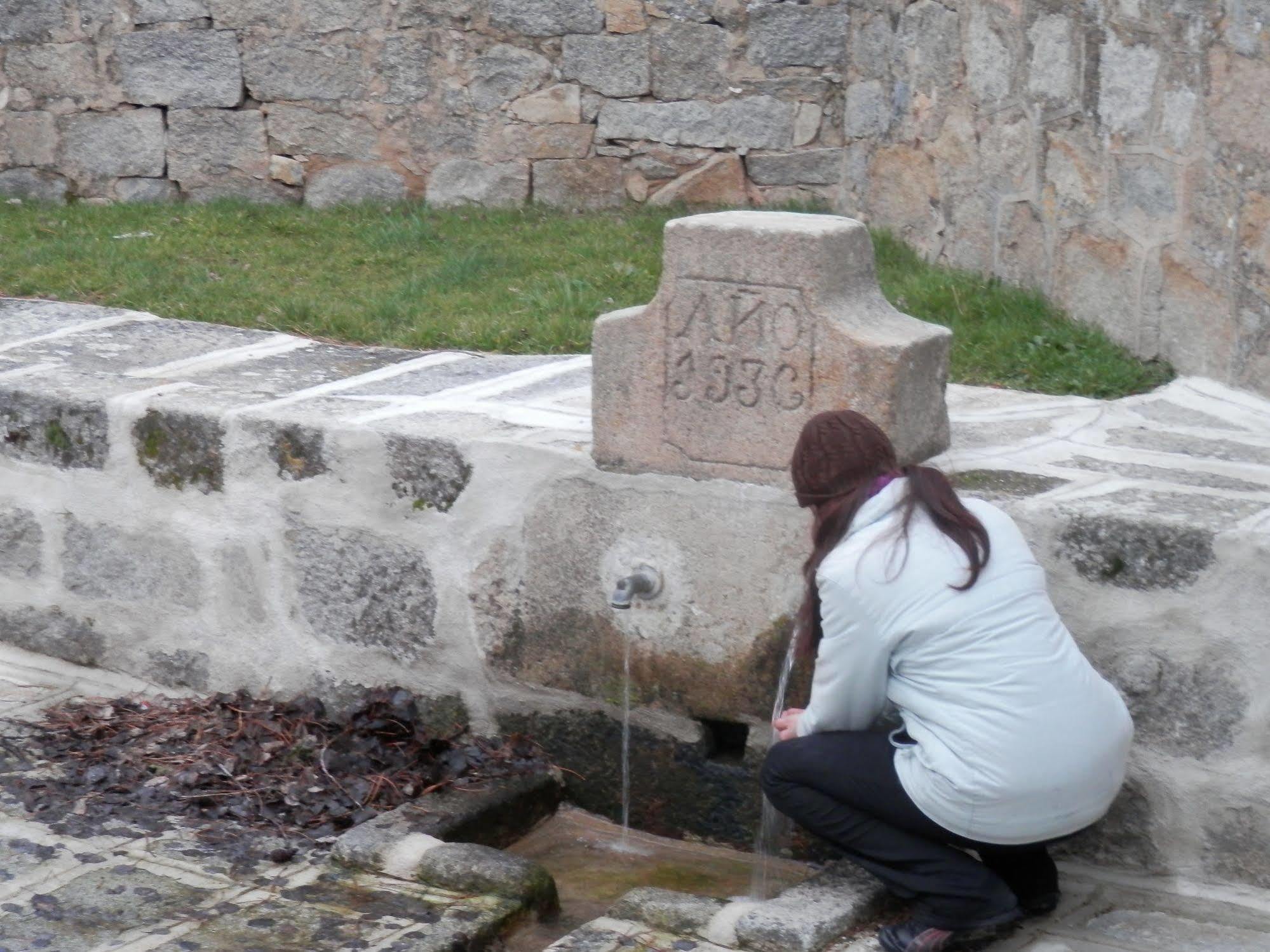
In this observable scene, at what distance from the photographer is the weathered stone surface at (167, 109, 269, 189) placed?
7117 mm

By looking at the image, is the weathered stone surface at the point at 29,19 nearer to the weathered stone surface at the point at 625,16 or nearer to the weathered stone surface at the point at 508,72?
the weathered stone surface at the point at 508,72

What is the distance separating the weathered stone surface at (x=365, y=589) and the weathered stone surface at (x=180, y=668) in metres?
0.40

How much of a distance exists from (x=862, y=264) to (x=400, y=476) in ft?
4.03

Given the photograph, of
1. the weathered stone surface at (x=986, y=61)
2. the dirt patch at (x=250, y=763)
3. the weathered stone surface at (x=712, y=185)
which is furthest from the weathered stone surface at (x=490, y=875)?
the weathered stone surface at (x=712, y=185)

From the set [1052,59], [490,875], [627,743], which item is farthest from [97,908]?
[1052,59]

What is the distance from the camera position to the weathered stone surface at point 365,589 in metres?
3.94

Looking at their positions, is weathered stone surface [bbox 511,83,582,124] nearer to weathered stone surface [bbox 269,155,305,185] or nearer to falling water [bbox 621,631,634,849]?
weathered stone surface [bbox 269,155,305,185]

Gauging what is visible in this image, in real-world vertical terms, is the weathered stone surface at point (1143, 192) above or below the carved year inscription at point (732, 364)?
above

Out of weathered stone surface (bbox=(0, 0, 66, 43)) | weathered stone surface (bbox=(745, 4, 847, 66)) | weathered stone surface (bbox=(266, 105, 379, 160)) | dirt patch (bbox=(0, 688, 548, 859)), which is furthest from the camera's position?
weathered stone surface (bbox=(0, 0, 66, 43))

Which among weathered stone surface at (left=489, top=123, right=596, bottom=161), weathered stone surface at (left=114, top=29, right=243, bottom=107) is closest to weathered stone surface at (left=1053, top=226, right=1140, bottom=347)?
weathered stone surface at (left=489, top=123, right=596, bottom=161)

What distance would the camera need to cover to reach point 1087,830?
3277 millimetres

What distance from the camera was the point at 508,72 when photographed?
6.86 m

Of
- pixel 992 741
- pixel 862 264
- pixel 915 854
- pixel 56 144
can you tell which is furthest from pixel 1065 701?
pixel 56 144

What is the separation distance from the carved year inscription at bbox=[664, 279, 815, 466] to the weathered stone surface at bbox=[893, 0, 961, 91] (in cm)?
242
